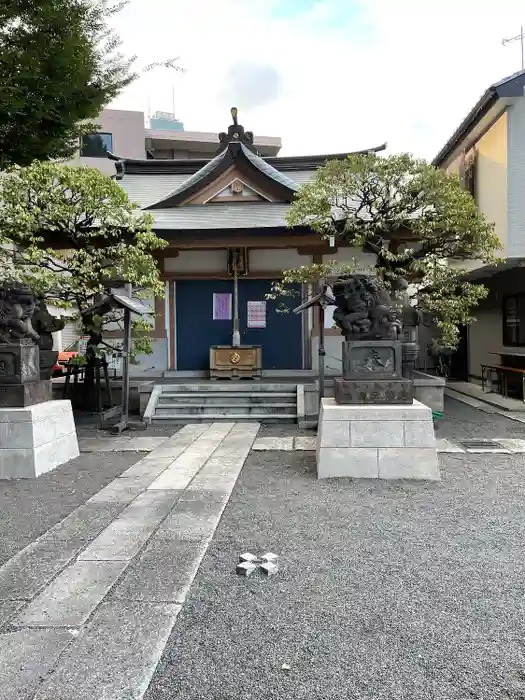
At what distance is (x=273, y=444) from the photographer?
26.1 feet

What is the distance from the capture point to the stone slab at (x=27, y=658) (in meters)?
2.31

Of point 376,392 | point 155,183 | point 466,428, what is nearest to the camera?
point 376,392

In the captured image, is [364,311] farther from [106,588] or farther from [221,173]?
[221,173]

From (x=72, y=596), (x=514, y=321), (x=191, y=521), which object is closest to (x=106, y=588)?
(x=72, y=596)

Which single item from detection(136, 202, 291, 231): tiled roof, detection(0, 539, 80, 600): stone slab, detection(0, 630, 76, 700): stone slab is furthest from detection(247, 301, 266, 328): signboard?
detection(0, 630, 76, 700): stone slab

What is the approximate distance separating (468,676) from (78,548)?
2.87m

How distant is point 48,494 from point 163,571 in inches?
103

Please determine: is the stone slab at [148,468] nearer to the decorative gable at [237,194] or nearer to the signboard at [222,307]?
the signboard at [222,307]

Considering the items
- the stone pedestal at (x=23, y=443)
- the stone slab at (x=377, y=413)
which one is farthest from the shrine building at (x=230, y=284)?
the stone slab at (x=377, y=413)

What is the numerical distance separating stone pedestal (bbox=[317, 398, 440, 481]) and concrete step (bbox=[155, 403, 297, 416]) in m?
4.09

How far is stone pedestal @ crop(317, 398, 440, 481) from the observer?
5906 millimetres

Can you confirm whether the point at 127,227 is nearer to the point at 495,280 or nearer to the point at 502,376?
the point at 502,376

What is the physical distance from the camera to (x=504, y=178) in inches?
444

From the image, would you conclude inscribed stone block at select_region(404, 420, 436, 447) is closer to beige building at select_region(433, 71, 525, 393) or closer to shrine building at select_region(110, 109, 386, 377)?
beige building at select_region(433, 71, 525, 393)
